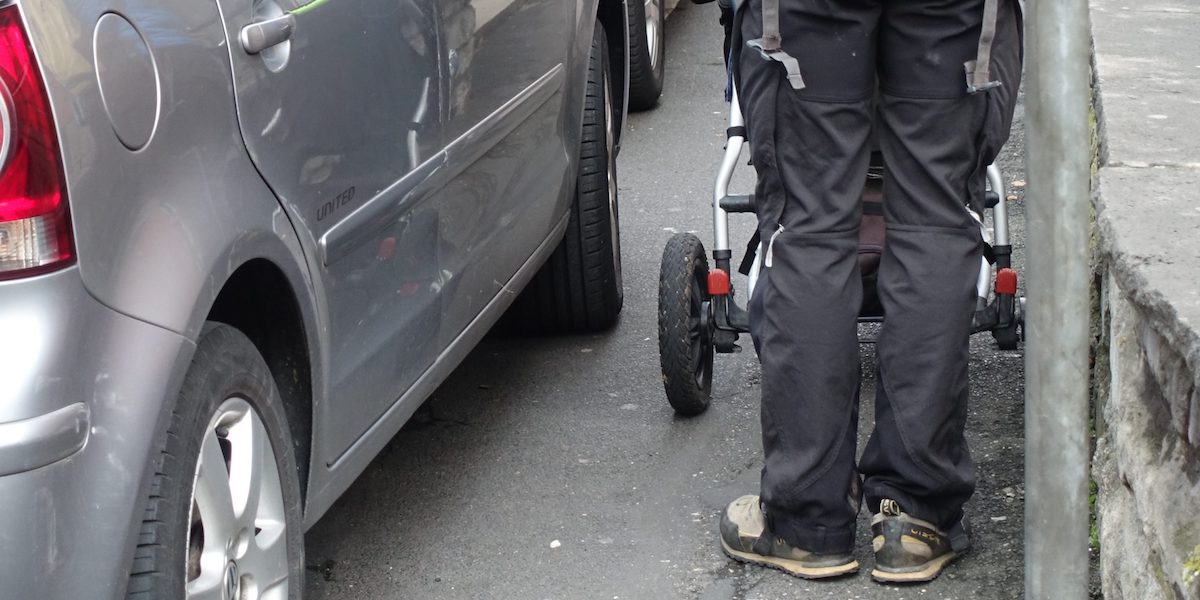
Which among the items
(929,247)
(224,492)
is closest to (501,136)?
(929,247)

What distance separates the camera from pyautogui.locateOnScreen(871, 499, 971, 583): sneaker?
9.71ft

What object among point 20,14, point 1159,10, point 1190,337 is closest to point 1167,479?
point 1190,337

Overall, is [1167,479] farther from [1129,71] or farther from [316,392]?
[1129,71]

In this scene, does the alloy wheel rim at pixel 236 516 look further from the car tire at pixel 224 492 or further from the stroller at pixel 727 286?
the stroller at pixel 727 286

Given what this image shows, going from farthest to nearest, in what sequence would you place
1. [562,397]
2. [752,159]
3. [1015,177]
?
[1015,177]
[562,397]
[752,159]

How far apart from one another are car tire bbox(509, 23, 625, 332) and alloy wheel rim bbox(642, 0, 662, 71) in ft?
7.93

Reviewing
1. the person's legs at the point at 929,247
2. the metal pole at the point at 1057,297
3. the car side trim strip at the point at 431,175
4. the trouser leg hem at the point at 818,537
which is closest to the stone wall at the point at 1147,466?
the metal pole at the point at 1057,297

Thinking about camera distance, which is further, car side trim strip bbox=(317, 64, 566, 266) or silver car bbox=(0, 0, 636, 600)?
car side trim strip bbox=(317, 64, 566, 266)

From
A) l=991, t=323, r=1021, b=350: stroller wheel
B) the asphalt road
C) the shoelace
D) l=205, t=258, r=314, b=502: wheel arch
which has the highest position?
l=205, t=258, r=314, b=502: wheel arch

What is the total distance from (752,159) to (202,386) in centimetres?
119

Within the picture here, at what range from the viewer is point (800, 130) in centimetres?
280

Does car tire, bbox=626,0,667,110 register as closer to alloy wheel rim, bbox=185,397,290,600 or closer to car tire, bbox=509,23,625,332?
car tire, bbox=509,23,625,332

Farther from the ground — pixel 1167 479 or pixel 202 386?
pixel 202 386

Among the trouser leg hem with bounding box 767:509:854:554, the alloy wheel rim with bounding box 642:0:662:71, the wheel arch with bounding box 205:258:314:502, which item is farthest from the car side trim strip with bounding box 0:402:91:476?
the alloy wheel rim with bounding box 642:0:662:71
